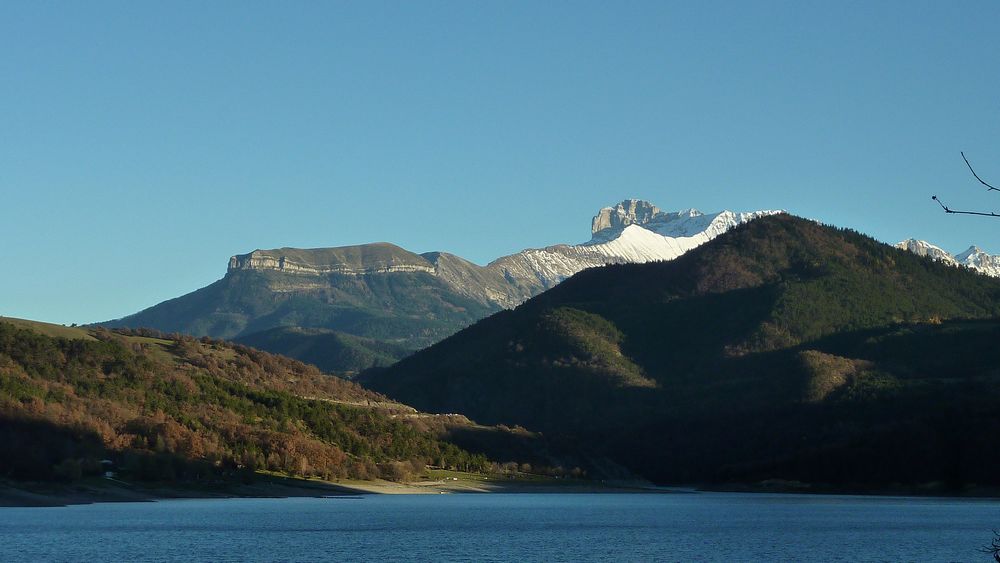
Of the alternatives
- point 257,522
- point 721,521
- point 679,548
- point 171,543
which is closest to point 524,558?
point 679,548

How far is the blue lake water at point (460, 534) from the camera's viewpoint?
121 meters

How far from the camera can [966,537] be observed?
146 metres

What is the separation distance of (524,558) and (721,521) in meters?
62.2

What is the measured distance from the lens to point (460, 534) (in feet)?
473

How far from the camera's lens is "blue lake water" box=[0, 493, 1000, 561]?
397ft

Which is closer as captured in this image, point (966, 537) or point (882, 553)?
point (882, 553)

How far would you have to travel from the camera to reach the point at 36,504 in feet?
561

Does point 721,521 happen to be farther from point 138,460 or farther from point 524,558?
point 138,460

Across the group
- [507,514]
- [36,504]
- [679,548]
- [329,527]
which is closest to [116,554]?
[329,527]

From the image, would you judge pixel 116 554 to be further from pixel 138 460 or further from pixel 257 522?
pixel 138 460

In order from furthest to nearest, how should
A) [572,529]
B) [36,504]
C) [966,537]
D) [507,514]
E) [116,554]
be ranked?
[507,514], [36,504], [572,529], [966,537], [116,554]

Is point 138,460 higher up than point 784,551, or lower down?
higher up

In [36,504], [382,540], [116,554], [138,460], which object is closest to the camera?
[116,554]

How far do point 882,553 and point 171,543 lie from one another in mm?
59061
